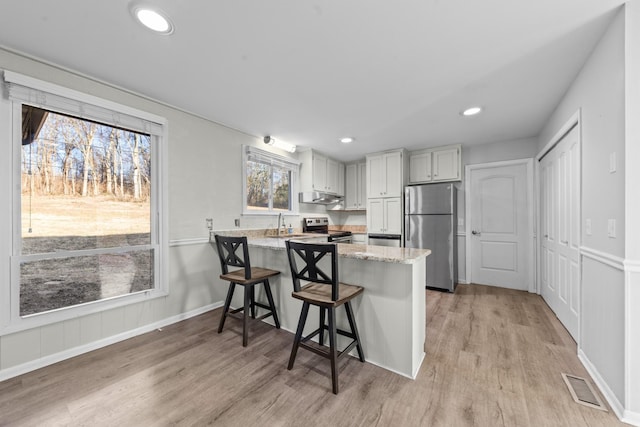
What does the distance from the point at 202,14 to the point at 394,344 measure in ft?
8.32

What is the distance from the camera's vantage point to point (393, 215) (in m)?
4.44

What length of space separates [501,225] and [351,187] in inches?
107

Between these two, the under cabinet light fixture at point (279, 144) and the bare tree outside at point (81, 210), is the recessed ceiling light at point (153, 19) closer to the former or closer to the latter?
the bare tree outside at point (81, 210)

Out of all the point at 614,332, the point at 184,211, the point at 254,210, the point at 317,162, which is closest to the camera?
the point at 614,332

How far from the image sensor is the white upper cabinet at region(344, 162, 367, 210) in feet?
17.1

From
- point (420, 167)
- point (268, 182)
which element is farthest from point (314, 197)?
point (420, 167)

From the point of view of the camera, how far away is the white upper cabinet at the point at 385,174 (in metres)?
4.37

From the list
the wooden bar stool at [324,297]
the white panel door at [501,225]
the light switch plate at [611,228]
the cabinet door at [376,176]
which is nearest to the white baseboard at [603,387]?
the light switch plate at [611,228]

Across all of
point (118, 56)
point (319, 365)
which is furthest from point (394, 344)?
point (118, 56)

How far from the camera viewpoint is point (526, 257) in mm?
3812

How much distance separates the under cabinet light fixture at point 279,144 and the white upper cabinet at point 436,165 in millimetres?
2173

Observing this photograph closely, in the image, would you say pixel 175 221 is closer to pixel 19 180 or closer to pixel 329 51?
pixel 19 180

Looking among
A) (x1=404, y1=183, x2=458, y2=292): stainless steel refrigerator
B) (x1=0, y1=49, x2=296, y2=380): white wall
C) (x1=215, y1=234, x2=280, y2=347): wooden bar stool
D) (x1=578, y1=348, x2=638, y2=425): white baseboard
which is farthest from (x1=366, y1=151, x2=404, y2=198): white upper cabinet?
(x1=578, y1=348, x2=638, y2=425): white baseboard

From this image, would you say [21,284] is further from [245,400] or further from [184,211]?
[245,400]
